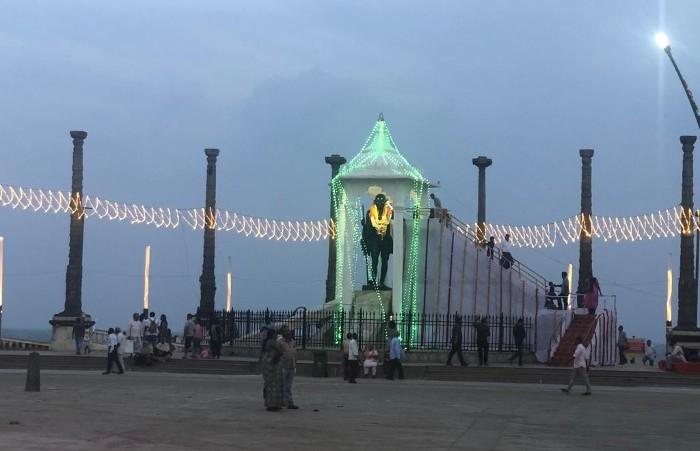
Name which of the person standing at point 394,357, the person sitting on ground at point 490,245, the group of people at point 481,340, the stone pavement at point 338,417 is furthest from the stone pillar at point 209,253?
the stone pavement at point 338,417

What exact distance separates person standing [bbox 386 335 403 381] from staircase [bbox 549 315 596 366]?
20.1 feet

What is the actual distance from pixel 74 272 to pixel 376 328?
12.9 metres

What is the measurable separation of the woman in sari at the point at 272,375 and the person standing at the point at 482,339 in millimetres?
14930

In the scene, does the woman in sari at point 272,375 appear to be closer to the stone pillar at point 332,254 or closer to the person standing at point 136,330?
the person standing at point 136,330

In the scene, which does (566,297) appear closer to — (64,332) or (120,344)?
(120,344)


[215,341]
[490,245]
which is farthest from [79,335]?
[490,245]

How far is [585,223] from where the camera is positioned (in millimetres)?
45781

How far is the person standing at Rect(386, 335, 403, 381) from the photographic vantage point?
1299 inches

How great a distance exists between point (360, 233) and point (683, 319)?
11925 mm

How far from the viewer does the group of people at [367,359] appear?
105 ft

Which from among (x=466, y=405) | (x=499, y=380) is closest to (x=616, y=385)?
(x=499, y=380)

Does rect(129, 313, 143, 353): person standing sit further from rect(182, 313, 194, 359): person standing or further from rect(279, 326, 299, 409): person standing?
rect(279, 326, 299, 409): person standing

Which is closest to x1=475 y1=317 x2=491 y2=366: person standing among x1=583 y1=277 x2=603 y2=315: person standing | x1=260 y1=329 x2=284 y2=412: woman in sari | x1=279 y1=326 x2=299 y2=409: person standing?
x1=583 y1=277 x2=603 y2=315: person standing

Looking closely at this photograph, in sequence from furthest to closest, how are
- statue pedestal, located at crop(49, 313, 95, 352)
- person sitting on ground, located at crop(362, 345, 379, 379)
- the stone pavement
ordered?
statue pedestal, located at crop(49, 313, 95, 352)
person sitting on ground, located at crop(362, 345, 379, 379)
the stone pavement
